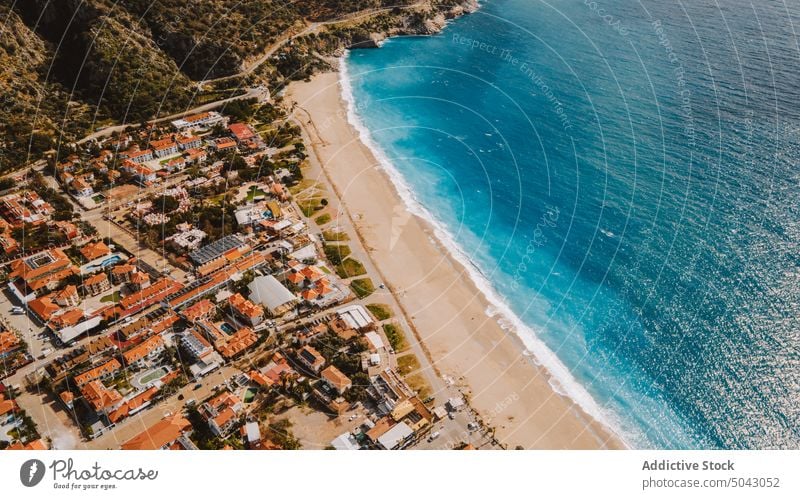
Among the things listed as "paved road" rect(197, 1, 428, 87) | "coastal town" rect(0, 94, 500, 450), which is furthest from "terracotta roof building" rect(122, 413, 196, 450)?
"paved road" rect(197, 1, 428, 87)

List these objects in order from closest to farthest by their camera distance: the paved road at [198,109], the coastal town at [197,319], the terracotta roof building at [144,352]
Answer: the coastal town at [197,319], the terracotta roof building at [144,352], the paved road at [198,109]

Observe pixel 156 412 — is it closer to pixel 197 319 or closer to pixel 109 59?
pixel 197 319

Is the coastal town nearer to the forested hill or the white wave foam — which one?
the forested hill

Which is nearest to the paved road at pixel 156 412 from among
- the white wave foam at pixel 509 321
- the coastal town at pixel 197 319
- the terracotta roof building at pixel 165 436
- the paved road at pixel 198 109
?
the coastal town at pixel 197 319

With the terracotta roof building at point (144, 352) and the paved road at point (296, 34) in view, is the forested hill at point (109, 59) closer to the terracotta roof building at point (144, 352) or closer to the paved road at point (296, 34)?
the paved road at point (296, 34)

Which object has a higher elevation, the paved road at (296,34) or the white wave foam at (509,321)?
the paved road at (296,34)
